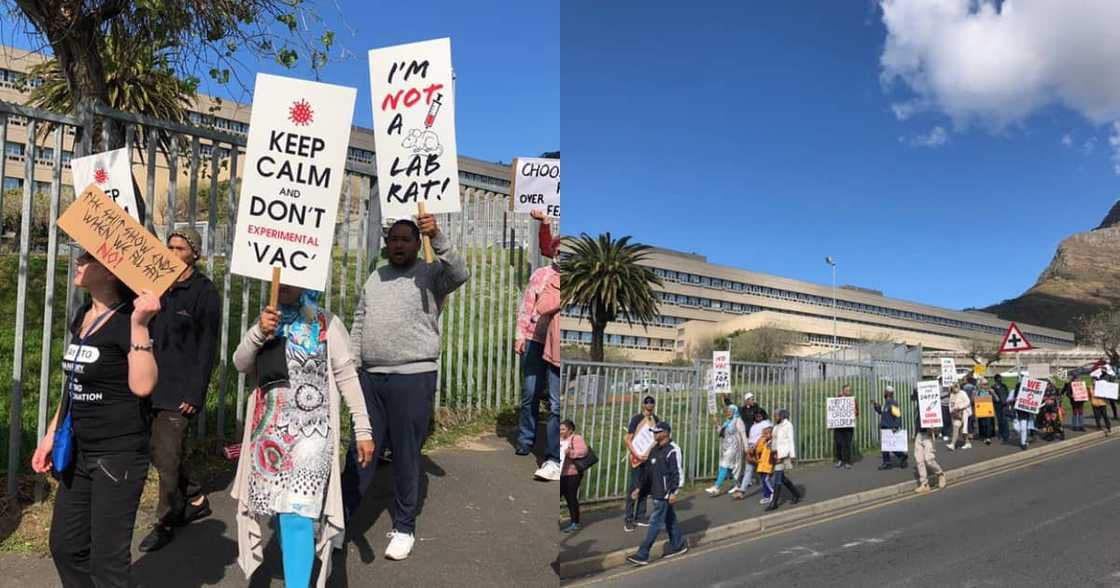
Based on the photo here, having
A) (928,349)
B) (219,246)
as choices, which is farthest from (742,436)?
(928,349)

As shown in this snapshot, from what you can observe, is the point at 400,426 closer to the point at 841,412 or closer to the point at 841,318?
the point at 841,412

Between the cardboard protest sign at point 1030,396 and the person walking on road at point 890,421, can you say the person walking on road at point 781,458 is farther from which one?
the cardboard protest sign at point 1030,396

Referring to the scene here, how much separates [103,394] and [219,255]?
12.2 feet

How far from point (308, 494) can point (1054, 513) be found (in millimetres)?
10133

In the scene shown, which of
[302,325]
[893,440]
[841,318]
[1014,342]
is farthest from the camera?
[841,318]

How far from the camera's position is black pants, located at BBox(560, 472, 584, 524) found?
6.86m

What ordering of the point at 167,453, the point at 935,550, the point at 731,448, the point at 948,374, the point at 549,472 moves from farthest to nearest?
1. the point at 948,374
2. the point at 731,448
3. the point at 935,550
4. the point at 549,472
5. the point at 167,453

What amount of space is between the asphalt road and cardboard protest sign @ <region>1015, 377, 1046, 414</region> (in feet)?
23.7

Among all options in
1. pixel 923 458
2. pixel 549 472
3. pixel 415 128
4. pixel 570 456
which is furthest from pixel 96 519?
pixel 923 458

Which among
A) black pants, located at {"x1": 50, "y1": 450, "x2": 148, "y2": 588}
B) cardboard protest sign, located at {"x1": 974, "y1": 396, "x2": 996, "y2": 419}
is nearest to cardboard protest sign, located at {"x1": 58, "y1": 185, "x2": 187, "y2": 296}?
black pants, located at {"x1": 50, "y1": 450, "x2": 148, "y2": 588}

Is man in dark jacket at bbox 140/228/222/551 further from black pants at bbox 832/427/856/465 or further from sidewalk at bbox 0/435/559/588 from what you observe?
black pants at bbox 832/427/856/465

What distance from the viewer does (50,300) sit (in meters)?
5.11

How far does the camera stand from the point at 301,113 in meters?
4.26

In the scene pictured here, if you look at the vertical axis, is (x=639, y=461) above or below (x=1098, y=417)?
above
